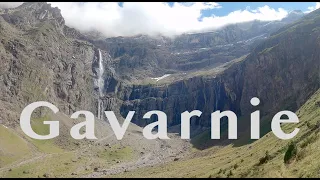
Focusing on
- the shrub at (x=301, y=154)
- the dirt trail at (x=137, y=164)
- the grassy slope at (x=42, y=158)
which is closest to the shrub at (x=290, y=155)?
the shrub at (x=301, y=154)

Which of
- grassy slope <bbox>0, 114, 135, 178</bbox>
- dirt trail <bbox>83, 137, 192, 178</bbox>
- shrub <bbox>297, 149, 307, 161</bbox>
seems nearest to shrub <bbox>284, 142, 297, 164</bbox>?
shrub <bbox>297, 149, 307, 161</bbox>

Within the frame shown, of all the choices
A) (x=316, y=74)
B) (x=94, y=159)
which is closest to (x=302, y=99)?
(x=316, y=74)

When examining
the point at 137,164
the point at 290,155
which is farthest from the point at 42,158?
the point at 290,155

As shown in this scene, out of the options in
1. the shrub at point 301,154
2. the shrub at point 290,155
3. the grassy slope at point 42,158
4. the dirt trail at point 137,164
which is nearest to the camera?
the shrub at point 301,154

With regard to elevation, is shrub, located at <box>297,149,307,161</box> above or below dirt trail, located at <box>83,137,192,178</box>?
above

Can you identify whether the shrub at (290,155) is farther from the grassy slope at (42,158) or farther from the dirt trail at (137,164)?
the grassy slope at (42,158)

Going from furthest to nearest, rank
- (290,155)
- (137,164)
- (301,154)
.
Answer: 1. (137,164)
2. (290,155)
3. (301,154)

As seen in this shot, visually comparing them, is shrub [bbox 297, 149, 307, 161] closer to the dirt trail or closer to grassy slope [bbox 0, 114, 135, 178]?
the dirt trail

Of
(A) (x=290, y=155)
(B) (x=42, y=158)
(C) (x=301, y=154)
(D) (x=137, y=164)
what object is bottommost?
(D) (x=137, y=164)

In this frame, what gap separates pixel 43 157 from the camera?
584 feet

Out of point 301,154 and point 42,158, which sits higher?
point 301,154

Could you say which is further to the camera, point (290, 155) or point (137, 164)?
point (137, 164)

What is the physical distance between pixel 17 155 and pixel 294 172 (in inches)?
6350

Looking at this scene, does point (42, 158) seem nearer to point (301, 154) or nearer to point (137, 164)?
point (137, 164)
